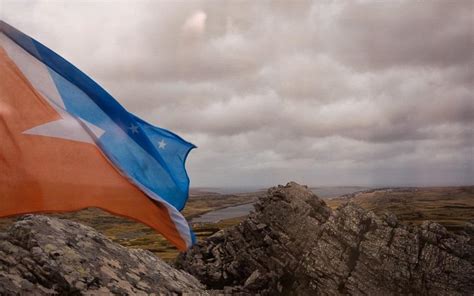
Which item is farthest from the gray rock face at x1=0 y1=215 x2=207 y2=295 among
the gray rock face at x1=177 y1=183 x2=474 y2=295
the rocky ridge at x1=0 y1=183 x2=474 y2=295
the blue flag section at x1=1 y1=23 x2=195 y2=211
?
the gray rock face at x1=177 y1=183 x2=474 y2=295

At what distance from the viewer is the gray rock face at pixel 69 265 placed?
12766 millimetres

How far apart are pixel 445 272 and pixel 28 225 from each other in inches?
1192

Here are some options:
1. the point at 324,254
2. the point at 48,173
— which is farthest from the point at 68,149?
the point at 324,254

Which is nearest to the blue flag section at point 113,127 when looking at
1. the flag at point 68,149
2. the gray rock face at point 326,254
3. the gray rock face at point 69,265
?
the flag at point 68,149

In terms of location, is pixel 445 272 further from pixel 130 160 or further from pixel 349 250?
pixel 130 160

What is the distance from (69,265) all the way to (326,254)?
2508 centimetres

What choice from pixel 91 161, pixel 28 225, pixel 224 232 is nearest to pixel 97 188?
pixel 91 161

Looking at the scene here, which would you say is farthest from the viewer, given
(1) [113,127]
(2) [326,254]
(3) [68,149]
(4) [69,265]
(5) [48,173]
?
(2) [326,254]

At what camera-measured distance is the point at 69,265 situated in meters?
13.6

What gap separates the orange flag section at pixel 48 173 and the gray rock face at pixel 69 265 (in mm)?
3068

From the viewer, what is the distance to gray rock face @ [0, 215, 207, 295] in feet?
41.9

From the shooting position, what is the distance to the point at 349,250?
115 feet

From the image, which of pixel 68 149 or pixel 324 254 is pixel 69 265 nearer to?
pixel 68 149

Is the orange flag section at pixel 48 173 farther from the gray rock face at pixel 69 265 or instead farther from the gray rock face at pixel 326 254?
the gray rock face at pixel 326 254
